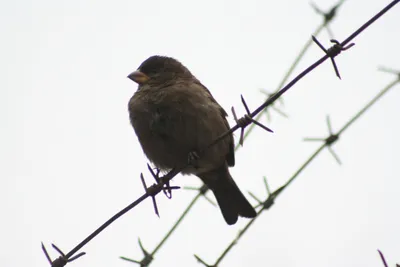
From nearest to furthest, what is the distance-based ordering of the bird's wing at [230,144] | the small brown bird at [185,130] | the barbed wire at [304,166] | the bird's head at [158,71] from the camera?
1. the barbed wire at [304,166]
2. the small brown bird at [185,130]
3. the bird's wing at [230,144]
4. the bird's head at [158,71]

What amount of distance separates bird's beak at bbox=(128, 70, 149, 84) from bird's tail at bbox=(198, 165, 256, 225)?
2.90ft

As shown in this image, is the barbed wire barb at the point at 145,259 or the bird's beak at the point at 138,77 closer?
the barbed wire barb at the point at 145,259

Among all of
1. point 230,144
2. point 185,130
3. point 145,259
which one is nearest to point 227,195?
point 230,144

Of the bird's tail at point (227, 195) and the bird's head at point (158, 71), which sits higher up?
the bird's head at point (158, 71)

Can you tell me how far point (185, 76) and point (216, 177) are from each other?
0.87 metres

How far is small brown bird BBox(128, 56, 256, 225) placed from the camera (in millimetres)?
3893

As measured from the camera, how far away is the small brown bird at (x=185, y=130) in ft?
12.8

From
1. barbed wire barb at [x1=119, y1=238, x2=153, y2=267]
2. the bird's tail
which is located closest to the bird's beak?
the bird's tail

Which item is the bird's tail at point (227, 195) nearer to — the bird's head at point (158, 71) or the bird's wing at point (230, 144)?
the bird's wing at point (230, 144)

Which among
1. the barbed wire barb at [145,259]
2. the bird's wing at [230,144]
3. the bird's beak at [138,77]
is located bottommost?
the barbed wire barb at [145,259]

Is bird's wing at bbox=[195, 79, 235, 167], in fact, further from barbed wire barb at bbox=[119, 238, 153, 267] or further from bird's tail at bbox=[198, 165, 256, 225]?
barbed wire barb at bbox=[119, 238, 153, 267]

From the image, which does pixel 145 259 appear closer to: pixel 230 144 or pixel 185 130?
pixel 185 130

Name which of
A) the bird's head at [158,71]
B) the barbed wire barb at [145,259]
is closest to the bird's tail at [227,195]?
the bird's head at [158,71]

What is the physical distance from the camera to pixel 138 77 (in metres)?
4.55
